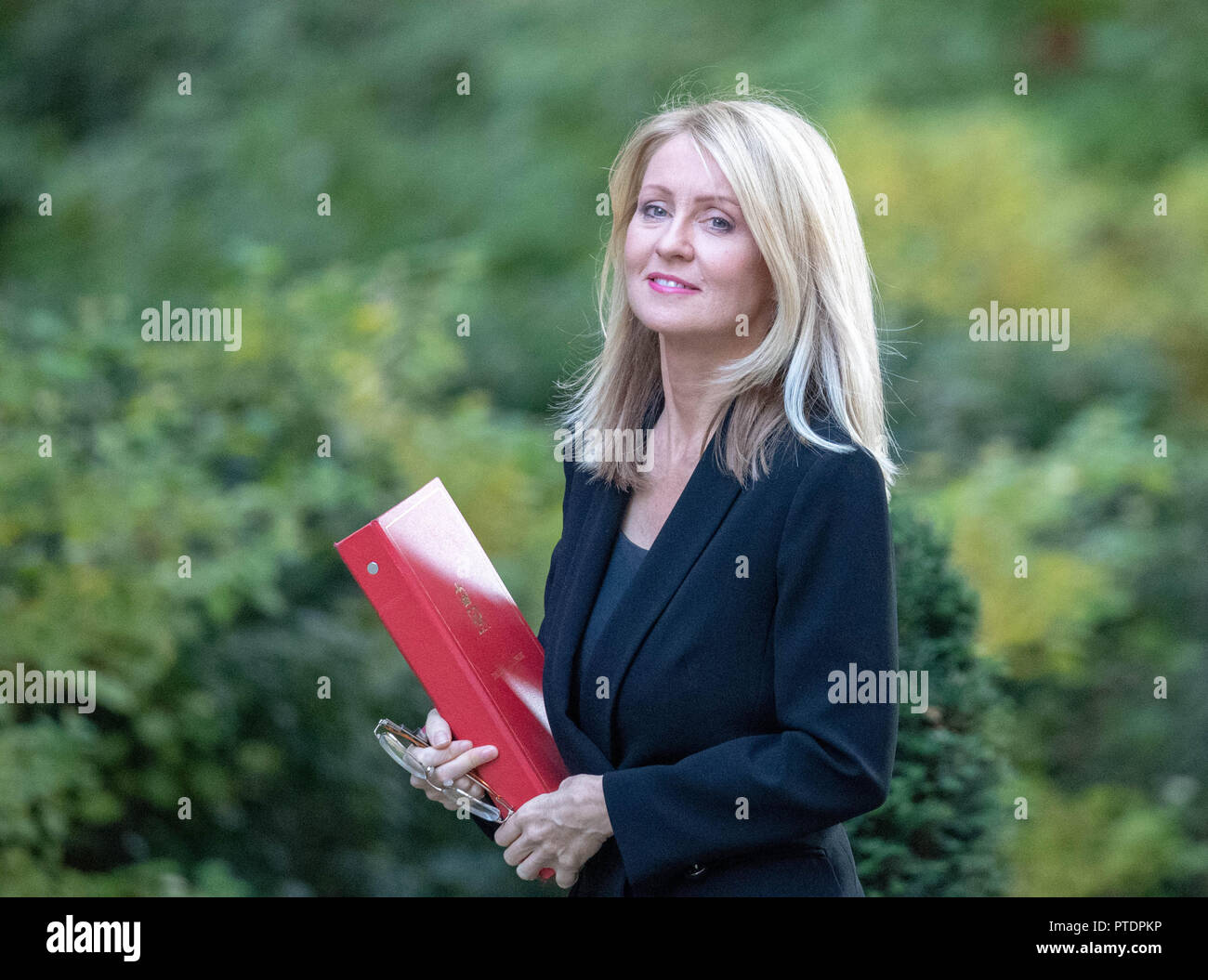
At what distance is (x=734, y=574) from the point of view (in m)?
1.93

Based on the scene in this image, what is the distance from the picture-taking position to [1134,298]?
5281 mm

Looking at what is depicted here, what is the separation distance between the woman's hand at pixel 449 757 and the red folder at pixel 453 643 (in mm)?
18

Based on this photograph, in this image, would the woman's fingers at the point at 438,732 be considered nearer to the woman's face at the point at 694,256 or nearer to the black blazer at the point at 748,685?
the black blazer at the point at 748,685

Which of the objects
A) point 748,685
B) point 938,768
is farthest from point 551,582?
point 938,768

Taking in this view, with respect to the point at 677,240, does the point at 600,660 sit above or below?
below

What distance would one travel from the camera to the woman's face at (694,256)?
1.99 meters

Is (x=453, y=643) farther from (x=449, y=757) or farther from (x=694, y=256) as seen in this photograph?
(x=694, y=256)

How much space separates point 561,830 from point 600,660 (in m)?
A: 0.28

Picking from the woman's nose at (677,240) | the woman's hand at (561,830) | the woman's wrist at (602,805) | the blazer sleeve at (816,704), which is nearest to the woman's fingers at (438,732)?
the woman's hand at (561,830)

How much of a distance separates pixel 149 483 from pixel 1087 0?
492cm

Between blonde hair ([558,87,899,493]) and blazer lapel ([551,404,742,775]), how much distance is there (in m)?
0.04

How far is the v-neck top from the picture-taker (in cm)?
202
